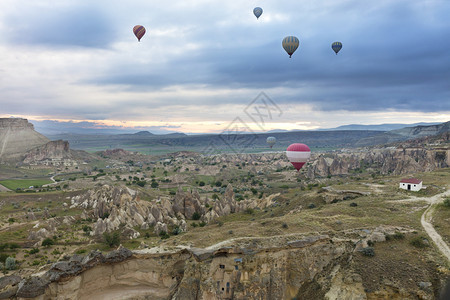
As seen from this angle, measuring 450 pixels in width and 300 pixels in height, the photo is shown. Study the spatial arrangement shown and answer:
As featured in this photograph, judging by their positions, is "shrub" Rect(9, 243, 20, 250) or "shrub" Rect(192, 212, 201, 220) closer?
"shrub" Rect(9, 243, 20, 250)

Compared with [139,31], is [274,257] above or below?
below

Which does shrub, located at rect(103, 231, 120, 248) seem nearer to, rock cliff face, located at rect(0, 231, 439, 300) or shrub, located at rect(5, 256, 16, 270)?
shrub, located at rect(5, 256, 16, 270)

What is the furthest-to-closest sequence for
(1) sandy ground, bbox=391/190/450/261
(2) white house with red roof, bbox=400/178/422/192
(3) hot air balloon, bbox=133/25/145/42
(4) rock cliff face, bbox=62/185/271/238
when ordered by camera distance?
1. (3) hot air balloon, bbox=133/25/145/42
2. (4) rock cliff face, bbox=62/185/271/238
3. (2) white house with red roof, bbox=400/178/422/192
4. (1) sandy ground, bbox=391/190/450/261

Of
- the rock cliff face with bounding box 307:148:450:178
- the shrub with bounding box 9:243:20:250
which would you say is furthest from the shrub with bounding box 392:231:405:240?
the rock cliff face with bounding box 307:148:450:178

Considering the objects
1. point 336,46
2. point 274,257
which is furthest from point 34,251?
point 336,46

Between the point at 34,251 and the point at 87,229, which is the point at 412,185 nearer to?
the point at 87,229

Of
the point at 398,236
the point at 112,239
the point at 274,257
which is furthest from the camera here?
the point at 112,239

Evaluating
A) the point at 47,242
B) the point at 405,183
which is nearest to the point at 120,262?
the point at 47,242

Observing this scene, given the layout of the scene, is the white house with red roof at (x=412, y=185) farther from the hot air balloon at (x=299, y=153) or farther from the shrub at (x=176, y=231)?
the shrub at (x=176, y=231)

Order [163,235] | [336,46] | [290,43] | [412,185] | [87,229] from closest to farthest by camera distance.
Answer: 1. [412,185]
2. [163,235]
3. [87,229]
4. [290,43]
5. [336,46]

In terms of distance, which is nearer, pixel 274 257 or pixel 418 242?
pixel 418 242

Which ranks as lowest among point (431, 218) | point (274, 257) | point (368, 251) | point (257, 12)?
point (274, 257)

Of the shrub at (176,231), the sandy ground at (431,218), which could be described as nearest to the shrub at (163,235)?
the shrub at (176,231)
